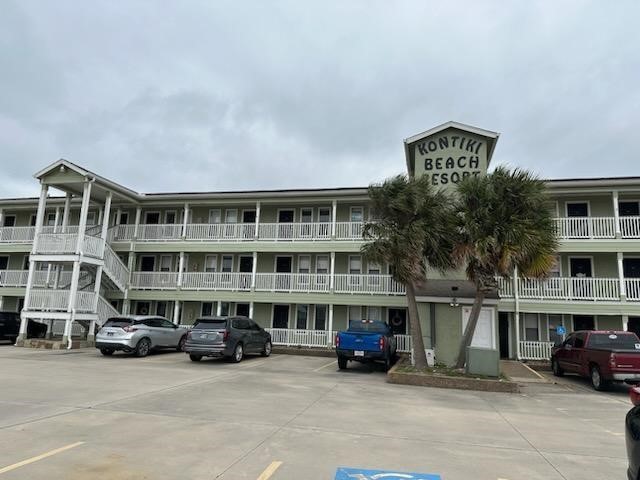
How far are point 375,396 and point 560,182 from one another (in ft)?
47.2

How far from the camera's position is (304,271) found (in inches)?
963

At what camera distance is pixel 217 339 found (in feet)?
52.7

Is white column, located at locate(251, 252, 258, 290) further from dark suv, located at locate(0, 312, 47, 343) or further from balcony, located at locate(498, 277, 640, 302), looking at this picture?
balcony, located at locate(498, 277, 640, 302)

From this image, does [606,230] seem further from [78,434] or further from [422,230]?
[78,434]

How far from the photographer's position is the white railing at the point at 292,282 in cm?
2258

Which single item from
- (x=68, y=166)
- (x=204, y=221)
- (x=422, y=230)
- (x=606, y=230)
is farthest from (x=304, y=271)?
(x=606, y=230)

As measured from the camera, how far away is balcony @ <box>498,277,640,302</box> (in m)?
19.3

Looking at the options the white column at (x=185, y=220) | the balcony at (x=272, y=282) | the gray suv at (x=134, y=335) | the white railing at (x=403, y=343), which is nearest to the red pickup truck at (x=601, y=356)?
the white railing at (x=403, y=343)

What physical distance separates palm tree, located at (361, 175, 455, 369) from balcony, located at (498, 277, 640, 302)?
5.83m

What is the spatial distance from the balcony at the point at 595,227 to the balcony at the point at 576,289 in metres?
1.88

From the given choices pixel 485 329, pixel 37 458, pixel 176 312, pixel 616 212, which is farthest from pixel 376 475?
pixel 176 312

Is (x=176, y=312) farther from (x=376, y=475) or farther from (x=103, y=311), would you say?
(x=376, y=475)

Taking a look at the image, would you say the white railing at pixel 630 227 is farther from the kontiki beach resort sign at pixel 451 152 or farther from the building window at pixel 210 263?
the building window at pixel 210 263

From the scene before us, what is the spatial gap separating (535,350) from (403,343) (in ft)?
18.7
